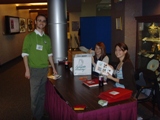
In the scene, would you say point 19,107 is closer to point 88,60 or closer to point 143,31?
point 88,60

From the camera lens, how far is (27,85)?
4938 millimetres

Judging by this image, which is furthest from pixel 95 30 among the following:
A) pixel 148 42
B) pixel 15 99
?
pixel 15 99

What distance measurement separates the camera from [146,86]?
8.52 feet

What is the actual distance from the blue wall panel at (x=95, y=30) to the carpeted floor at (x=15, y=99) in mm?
2575

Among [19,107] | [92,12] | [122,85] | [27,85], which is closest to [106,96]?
[122,85]

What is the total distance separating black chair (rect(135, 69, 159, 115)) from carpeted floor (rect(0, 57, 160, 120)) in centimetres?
46

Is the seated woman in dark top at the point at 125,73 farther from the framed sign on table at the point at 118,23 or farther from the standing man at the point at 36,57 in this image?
the framed sign on table at the point at 118,23

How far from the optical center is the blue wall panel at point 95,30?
695 cm

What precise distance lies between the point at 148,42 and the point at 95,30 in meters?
3.55

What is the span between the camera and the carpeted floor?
3.16 metres

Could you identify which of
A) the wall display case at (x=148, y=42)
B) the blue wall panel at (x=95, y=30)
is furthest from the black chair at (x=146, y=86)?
the blue wall panel at (x=95, y=30)

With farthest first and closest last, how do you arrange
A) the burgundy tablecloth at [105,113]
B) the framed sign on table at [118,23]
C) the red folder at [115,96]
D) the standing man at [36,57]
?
1. the framed sign on table at [118,23]
2. the standing man at [36,57]
3. the red folder at [115,96]
4. the burgundy tablecloth at [105,113]

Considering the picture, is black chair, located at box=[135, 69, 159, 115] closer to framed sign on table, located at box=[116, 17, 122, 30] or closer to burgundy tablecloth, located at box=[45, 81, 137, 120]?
burgundy tablecloth, located at box=[45, 81, 137, 120]

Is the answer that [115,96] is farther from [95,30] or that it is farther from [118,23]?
[95,30]
